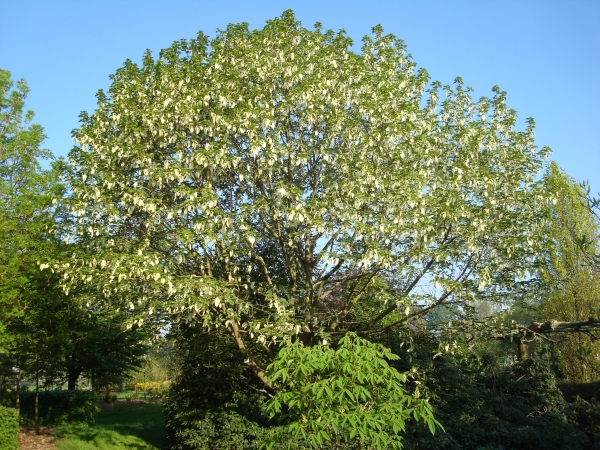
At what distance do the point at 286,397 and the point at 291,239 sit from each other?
448 centimetres

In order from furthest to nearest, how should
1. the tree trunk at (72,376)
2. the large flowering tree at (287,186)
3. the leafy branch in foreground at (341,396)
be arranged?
1. the tree trunk at (72,376)
2. the large flowering tree at (287,186)
3. the leafy branch in foreground at (341,396)

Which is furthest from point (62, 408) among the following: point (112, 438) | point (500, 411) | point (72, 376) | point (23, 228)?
point (500, 411)

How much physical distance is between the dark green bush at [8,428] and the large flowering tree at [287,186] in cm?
479

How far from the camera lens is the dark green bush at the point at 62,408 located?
19203 mm

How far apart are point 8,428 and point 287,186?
1039 centimetres

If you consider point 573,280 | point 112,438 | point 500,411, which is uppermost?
point 573,280

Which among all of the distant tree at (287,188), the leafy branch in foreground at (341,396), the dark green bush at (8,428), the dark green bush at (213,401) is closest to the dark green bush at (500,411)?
the distant tree at (287,188)

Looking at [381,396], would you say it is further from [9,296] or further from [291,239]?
[9,296]

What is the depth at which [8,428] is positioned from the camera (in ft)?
41.2

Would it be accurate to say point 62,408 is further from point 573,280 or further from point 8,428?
point 573,280

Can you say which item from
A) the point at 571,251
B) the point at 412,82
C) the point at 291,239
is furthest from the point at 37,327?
the point at 571,251

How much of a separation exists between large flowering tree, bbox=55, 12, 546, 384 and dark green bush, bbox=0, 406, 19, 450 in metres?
4.79

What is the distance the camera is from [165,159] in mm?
10273

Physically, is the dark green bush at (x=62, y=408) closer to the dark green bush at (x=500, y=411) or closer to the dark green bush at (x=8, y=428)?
the dark green bush at (x=8, y=428)
